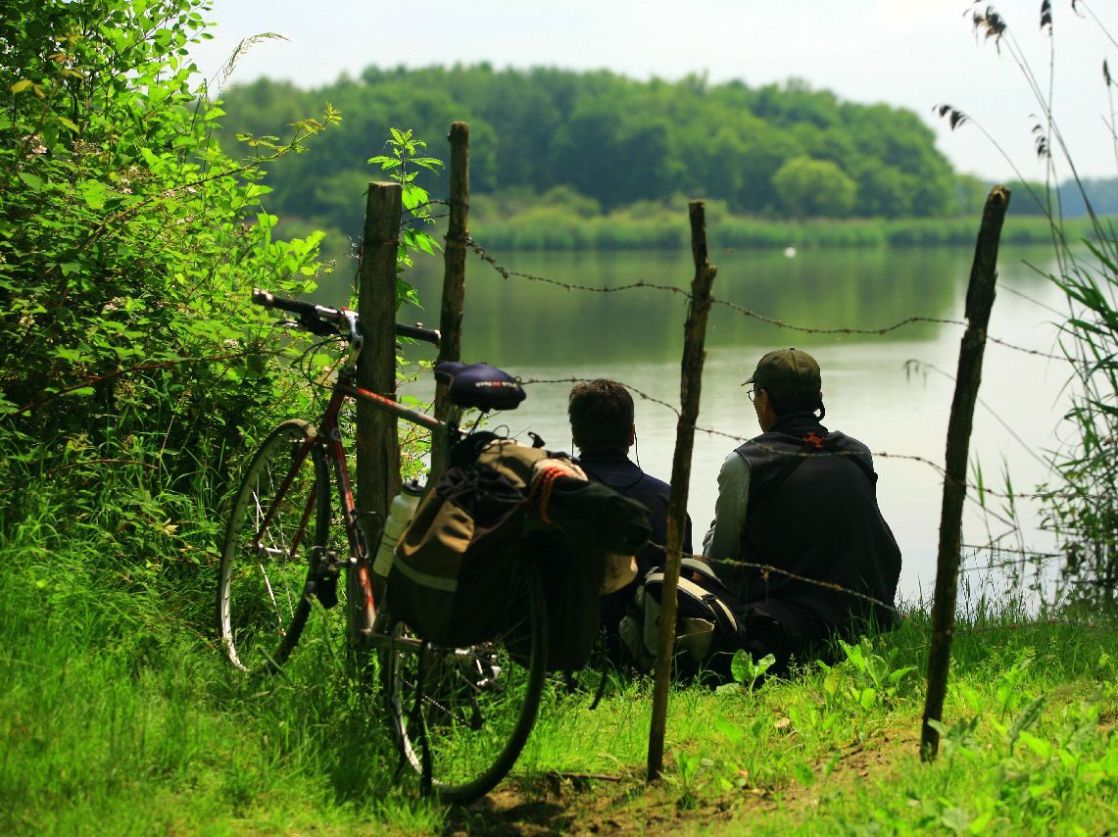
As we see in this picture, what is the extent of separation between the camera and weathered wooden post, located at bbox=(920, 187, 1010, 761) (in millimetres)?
3623

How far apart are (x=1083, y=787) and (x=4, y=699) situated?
2.72 metres

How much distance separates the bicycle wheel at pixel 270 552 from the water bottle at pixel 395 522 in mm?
498

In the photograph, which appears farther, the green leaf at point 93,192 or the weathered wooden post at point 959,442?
the green leaf at point 93,192

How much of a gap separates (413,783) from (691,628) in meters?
1.39

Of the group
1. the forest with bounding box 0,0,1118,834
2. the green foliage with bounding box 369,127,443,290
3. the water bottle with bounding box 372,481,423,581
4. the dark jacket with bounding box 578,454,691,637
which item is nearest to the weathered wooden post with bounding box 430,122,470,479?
the forest with bounding box 0,0,1118,834

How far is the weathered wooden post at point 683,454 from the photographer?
3.79 m

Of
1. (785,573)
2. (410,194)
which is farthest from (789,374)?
(410,194)

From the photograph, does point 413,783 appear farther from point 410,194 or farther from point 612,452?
point 410,194

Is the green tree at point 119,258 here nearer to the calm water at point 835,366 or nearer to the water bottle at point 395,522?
the water bottle at point 395,522

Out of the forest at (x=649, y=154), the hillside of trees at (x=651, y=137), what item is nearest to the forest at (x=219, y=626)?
the forest at (x=649, y=154)

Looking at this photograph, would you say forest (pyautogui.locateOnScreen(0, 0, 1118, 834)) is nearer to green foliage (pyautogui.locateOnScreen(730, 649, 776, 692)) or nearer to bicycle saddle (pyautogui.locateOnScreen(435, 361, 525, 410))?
green foliage (pyautogui.locateOnScreen(730, 649, 776, 692))

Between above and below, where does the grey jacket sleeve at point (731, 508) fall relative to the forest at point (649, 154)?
below

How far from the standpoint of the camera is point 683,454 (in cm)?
386

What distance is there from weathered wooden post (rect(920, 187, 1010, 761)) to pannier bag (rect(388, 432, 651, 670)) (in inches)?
33.1
